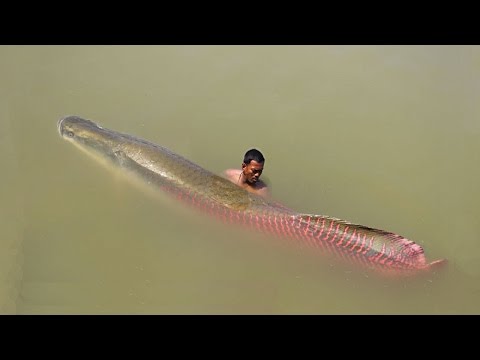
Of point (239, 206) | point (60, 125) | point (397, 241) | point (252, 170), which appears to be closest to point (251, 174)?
point (252, 170)

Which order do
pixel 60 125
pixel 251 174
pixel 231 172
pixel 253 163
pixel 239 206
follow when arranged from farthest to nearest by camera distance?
pixel 60 125
pixel 231 172
pixel 239 206
pixel 251 174
pixel 253 163

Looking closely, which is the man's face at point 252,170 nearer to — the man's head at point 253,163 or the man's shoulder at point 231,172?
the man's head at point 253,163

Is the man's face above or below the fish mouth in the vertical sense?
below

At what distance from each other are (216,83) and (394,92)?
2.01 metres

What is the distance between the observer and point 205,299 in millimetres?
3246

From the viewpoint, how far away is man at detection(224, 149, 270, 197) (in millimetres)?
3385

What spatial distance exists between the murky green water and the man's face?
465 mm

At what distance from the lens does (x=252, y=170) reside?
3434 mm

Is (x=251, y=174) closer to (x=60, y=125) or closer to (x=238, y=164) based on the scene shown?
(x=238, y=164)

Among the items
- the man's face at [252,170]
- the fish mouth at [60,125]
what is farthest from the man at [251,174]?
the fish mouth at [60,125]

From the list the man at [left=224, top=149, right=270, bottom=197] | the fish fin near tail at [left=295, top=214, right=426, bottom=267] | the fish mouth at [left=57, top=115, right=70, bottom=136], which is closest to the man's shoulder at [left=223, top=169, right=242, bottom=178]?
the man at [left=224, top=149, right=270, bottom=197]

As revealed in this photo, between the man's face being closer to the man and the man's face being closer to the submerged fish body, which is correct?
the man

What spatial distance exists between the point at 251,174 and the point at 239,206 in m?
0.29

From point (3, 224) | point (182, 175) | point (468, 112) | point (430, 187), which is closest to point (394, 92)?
point (468, 112)
